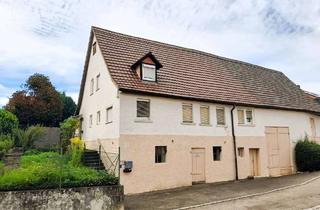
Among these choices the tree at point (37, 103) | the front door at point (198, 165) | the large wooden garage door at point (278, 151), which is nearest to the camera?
the front door at point (198, 165)

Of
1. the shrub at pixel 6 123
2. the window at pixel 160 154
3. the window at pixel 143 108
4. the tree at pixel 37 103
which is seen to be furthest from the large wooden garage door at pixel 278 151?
the tree at pixel 37 103

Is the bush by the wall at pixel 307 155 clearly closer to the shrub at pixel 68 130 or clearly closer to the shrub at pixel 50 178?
the shrub at pixel 50 178

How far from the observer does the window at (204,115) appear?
64.4 feet

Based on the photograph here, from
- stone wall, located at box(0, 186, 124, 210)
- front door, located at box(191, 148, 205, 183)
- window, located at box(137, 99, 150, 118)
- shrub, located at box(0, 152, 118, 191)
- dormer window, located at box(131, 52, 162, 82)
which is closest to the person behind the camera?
stone wall, located at box(0, 186, 124, 210)

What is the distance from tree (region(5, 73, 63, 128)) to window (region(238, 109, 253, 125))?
25.4 meters

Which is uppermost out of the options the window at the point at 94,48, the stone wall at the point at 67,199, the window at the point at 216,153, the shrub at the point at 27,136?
the window at the point at 94,48

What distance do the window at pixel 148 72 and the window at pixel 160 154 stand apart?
14.6ft

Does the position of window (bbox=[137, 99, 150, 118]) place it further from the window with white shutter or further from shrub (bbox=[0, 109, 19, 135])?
shrub (bbox=[0, 109, 19, 135])

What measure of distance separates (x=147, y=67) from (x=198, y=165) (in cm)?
729

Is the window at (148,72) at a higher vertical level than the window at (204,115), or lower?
higher

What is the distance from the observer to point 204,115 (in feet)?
65.1

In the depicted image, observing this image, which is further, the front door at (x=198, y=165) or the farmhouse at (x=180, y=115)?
the front door at (x=198, y=165)

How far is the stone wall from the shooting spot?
10.3 metres

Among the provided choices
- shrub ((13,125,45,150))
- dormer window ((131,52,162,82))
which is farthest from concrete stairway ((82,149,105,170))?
shrub ((13,125,45,150))
